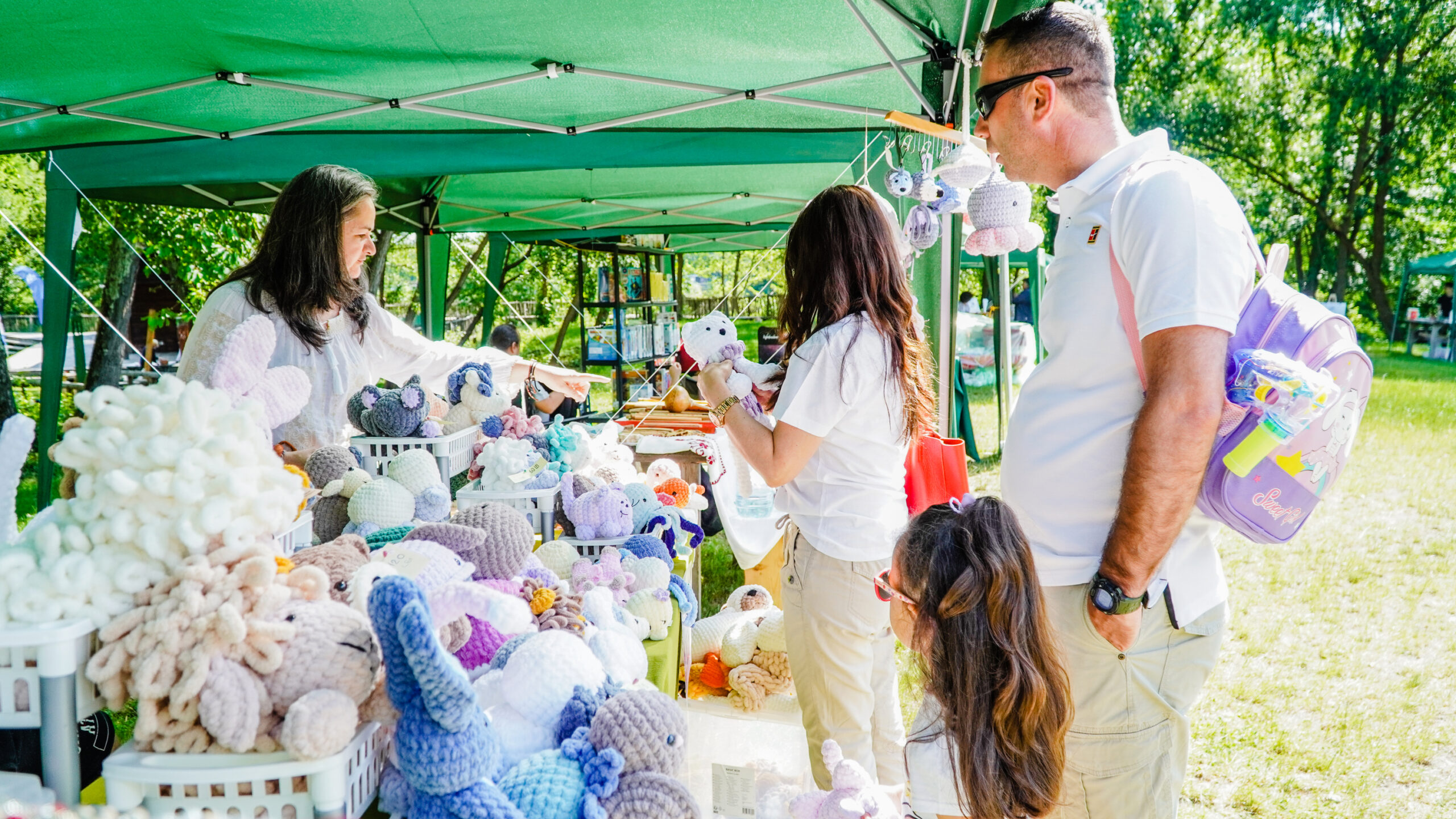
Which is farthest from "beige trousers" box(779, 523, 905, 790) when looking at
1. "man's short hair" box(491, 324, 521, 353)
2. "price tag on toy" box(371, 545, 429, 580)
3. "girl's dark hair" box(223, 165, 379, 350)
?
"man's short hair" box(491, 324, 521, 353)

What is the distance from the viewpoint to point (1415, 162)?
17.3 metres

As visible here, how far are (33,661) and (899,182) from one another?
270 centimetres

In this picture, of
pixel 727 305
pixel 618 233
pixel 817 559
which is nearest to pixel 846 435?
pixel 817 559

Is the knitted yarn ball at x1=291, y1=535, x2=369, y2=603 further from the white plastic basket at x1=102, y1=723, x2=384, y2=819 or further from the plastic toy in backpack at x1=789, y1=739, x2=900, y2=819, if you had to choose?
the plastic toy in backpack at x1=789, y1=739, x2=900, y2=819

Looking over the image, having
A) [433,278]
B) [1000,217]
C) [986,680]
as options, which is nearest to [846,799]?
[986,680]

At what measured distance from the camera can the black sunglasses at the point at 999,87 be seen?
4.38ft

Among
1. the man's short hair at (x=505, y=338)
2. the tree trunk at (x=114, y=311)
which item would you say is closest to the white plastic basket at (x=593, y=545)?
the man's short hair at (x=505, y=338)

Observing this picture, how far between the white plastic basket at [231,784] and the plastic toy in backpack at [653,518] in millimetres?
1328

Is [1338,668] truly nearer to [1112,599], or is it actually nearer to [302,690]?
[1112,599]

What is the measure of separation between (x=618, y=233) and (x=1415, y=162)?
1728 cm

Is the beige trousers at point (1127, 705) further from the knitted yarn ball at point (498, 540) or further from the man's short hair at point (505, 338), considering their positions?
the man's short hair at point (505, 338)

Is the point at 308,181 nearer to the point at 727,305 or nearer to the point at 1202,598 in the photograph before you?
the point at 1202,598

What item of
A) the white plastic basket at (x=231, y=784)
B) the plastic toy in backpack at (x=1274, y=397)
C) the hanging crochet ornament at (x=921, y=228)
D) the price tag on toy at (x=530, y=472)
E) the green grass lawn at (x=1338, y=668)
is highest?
the hanging crochet ornament at (x=921, y=228)

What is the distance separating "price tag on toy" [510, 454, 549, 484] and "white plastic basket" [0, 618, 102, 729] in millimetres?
1259
